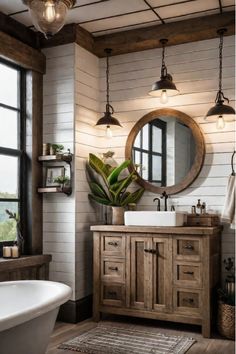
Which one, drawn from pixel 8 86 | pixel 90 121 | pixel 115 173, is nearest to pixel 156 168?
pixel 115 173

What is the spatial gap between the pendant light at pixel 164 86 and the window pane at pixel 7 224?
1846 millimetres

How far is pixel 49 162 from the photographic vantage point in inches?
193

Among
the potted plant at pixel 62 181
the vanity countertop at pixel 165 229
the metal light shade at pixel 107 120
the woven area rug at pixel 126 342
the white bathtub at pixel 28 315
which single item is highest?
the metal light shade at pixel 107 120

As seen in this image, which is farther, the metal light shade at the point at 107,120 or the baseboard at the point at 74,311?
the metal light shade at the point at 107,120

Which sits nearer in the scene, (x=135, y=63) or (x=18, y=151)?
(x=18, y=151)

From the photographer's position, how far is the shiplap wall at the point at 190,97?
15.2 ft

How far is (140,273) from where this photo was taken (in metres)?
4.43

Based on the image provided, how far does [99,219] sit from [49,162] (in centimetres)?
88

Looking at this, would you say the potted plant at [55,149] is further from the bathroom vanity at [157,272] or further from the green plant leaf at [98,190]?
the bathroom vanity at [157,272]

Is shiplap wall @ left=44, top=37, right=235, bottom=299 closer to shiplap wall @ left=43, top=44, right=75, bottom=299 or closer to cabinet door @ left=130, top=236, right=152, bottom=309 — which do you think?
shiplap wall @ left=43, top=44, right=75, bottom=299

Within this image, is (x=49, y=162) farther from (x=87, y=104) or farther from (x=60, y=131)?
(x=87, y=104)

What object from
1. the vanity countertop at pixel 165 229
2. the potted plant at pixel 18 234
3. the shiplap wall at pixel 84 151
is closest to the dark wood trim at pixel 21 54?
the shiplap wall at pixel 84 151

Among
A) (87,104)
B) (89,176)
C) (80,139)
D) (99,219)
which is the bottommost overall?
(99,219)

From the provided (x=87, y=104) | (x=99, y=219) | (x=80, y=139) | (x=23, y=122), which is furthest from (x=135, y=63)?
(x=99, y=219)
